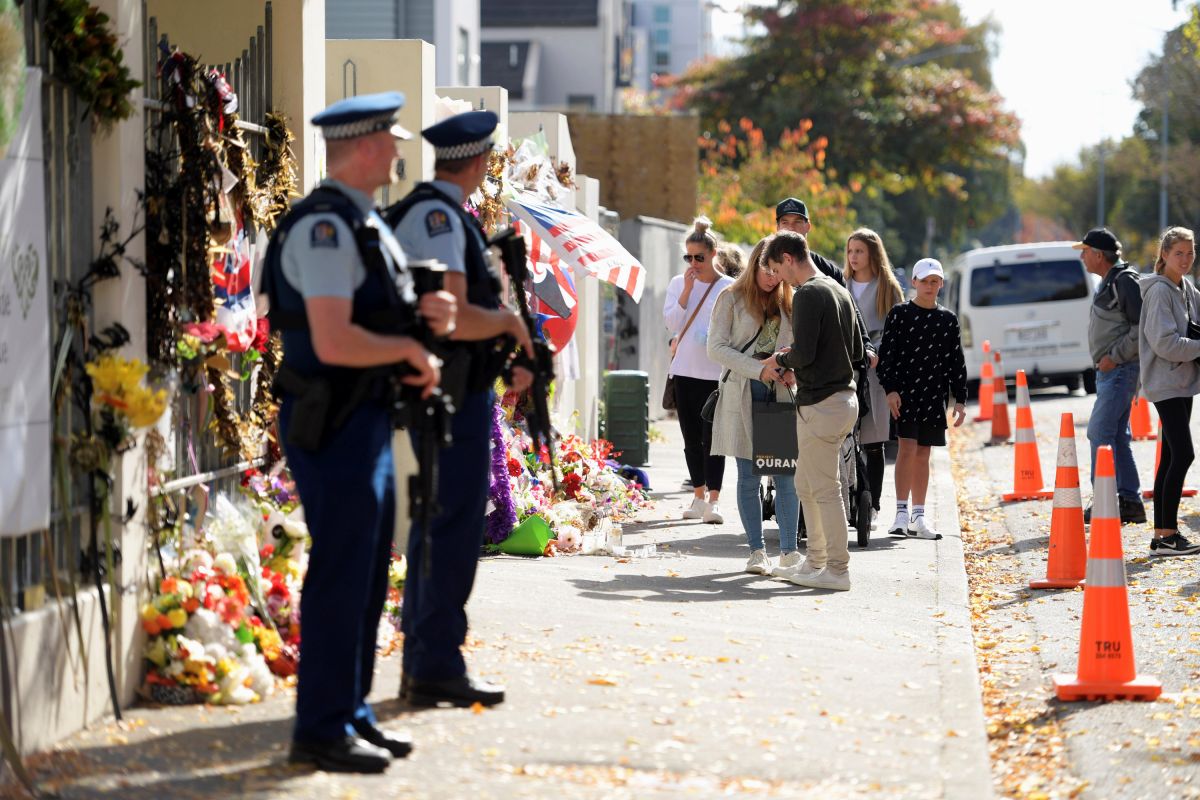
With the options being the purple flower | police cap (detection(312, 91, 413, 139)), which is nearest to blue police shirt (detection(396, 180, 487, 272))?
police cap (detection(312, 91, 413, 139))

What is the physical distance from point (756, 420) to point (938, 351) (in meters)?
1.98

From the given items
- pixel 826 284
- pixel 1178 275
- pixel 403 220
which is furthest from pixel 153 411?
pixel 1178 275

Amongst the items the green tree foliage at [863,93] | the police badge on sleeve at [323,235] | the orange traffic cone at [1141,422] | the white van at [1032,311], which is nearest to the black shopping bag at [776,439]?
the police badge on sleeve at [323,235]

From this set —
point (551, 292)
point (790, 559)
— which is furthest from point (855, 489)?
point (551, 292)

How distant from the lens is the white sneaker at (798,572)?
29.3 ft

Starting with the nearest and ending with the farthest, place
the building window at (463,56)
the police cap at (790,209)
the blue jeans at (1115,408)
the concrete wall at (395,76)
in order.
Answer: the concrete wall at (395,76) → the police cap at (790,209) → the blue jeans at (1115,408) → the building window at (463,56)

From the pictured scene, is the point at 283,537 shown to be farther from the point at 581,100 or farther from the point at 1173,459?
the point at 581,100

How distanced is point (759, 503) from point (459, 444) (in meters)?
3.91

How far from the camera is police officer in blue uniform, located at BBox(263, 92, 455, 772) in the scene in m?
5.06

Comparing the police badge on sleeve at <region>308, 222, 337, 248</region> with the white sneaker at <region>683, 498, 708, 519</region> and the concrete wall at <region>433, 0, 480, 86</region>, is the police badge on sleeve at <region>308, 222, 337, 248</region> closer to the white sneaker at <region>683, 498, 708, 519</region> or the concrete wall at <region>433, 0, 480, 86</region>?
the white sneaker at <region>683, 498, 708, 519</region>

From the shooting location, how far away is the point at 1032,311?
961 inches

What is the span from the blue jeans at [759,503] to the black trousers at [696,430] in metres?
1.98

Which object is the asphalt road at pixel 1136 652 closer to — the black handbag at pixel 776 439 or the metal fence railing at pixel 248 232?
the black handbag at pixel 776 439

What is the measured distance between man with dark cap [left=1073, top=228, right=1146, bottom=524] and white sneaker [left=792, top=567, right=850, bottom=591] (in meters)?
3.03
